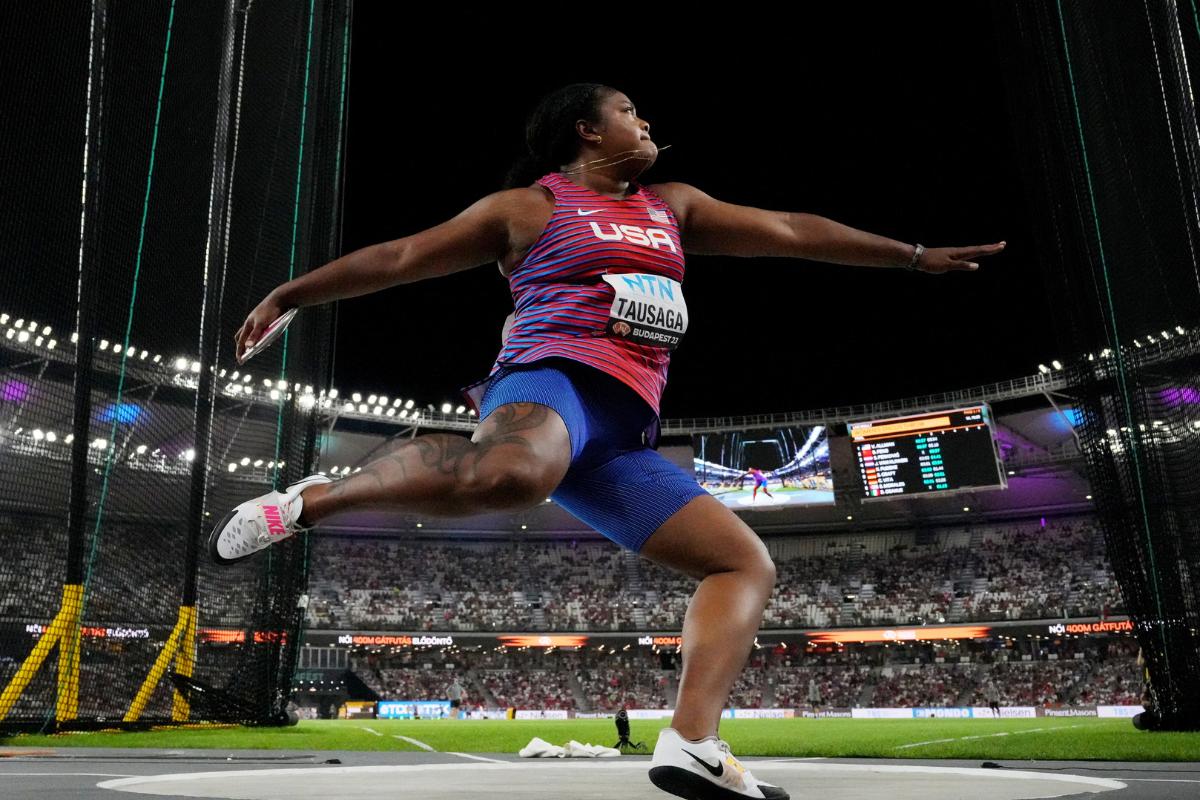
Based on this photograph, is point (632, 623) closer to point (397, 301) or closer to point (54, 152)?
point (397, 301)

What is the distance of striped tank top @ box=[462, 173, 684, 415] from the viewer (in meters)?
2.50

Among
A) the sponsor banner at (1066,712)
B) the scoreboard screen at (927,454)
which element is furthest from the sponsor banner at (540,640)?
the sponsor banner at (1066,712)

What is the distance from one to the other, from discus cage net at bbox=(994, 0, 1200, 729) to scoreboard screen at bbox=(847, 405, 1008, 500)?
831 inches

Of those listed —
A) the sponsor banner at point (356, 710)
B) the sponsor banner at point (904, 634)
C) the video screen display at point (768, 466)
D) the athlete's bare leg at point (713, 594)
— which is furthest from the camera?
the sponsor banner at point (904, 634)

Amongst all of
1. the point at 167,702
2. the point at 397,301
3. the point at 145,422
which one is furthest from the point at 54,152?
the point at 397,301

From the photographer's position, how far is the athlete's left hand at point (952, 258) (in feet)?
9.62

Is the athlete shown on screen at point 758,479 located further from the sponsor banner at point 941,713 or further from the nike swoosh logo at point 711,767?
the nike swoosh logo at point 711,767

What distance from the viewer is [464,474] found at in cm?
222

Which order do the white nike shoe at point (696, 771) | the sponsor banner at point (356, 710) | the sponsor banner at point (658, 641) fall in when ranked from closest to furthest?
1. the white nike shoe at point (696, 771)
2. the sponsor banner at point (356, 710)
3. the sponsor banner at point (658, 641)

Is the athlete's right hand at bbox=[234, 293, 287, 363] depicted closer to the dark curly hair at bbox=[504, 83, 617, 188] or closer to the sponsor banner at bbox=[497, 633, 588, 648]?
the dark curly hair at bbox=[504, 83, 617, 188]

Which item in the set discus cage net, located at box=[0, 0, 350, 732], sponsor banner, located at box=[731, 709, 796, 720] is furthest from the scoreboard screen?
discus cage net, located at box=[0, 0, 350, 732]

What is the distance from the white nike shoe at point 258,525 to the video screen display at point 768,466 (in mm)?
31479

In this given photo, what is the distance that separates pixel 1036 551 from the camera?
37062 mm

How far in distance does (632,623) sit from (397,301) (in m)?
16.8
